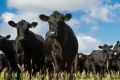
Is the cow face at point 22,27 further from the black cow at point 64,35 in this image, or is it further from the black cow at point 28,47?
the black cow at point 64,35

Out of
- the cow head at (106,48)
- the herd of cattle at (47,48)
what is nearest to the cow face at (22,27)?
the herd of cattle at (47,48)

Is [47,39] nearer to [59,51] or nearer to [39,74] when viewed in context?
[59,51]

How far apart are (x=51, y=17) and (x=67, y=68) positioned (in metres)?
1.98

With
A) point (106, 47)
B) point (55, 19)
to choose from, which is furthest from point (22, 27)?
point (106, 47)

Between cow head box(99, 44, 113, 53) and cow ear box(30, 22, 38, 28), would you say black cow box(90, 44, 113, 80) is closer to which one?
cow head box(99, 44, 113, 53)

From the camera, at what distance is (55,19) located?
15.1m

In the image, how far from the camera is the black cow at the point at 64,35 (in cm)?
1491

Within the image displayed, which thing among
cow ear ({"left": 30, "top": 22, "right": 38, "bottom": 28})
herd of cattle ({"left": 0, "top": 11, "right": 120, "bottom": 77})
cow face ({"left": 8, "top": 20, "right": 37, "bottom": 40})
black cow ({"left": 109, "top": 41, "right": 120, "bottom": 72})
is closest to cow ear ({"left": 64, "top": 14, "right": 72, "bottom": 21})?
herd of cattle ({"left": 0, "top": 11, "right": 120, "bottom": 77})

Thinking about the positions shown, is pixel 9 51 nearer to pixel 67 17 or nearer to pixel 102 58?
pixel 67 17

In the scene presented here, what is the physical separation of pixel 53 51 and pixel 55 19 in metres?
1.17

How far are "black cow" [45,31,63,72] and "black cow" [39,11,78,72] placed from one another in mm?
148

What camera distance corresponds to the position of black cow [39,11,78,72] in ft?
48.9

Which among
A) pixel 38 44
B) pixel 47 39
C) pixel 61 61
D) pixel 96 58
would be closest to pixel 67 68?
pixel 61 61

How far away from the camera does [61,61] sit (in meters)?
15.1
